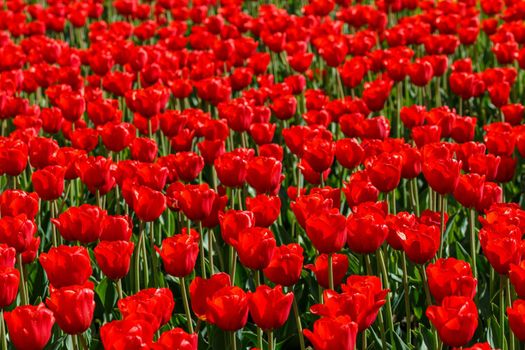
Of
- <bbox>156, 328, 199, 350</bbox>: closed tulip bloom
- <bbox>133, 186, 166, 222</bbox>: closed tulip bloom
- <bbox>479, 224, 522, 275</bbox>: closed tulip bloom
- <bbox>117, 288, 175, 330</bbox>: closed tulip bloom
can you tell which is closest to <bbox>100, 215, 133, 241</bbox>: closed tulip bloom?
<bbox>133, 186, 166, 222</bbox>: closed tulip bloom

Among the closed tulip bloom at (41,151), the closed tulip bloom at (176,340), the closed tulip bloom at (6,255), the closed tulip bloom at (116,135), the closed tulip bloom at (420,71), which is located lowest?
the closed tulip bloom at (420,71)

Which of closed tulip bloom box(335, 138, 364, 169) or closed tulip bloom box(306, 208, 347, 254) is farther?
closed tulip bloom box(335, 138, 364, 169)

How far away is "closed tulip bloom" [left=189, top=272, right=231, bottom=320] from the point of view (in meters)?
2.69

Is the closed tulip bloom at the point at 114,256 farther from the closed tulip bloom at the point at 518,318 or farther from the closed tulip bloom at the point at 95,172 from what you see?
the closed tulip bloom at the point at 518,318

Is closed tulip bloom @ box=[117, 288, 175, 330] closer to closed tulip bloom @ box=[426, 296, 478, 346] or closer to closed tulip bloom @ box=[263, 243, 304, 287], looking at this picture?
closed tulip bloom @ box=[263, 243, 304, 287]

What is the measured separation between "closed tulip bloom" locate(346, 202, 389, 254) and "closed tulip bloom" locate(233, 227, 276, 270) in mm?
292

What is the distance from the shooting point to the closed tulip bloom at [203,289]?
8.81 ft

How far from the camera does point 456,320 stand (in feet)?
7.82

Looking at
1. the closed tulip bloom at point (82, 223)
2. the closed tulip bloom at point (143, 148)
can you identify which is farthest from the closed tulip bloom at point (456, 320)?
the closed tulip bloom at point (143, 148)

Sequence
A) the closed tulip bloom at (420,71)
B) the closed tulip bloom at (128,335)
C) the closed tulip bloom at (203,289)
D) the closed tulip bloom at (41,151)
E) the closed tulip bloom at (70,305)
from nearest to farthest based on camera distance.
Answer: the closed tulip bloom at (128,335) < the closed tulip bloom at (70,305) < the closed tulip bloom at (203,289) < the closed tulip bloom at (41,151) < the closed tulip bloom at (420,71)

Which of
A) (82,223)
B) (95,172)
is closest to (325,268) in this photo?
(82,223)

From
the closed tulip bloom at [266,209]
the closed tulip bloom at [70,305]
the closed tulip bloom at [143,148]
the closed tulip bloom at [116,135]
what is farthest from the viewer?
the closed tulip bloom at [116,135]

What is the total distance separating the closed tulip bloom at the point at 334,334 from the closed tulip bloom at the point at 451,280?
413mm

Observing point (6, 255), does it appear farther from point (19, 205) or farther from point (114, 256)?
point (19, 205)
